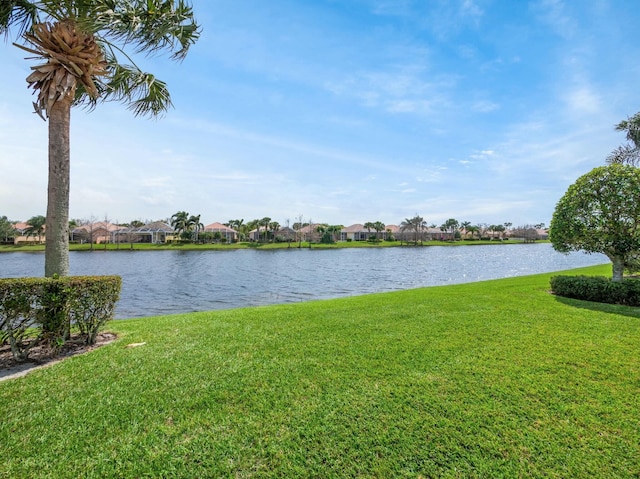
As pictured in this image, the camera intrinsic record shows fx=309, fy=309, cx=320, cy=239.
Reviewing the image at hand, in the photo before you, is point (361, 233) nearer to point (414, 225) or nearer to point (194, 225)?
point (414, 225)

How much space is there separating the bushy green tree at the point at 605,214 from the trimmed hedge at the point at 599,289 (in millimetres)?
724

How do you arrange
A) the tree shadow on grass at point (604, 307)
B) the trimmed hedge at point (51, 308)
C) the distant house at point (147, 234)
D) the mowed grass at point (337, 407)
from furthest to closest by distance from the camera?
the distant house at point (147, 234) < the tree shadow on grass at point (604, 307) < the trimmed hedge at point (51, 308) < the mowed grass at point (337, 407)

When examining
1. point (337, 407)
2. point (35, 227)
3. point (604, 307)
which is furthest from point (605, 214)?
point (35, 227)

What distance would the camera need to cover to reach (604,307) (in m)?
7.35

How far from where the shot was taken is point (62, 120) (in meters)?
5.12

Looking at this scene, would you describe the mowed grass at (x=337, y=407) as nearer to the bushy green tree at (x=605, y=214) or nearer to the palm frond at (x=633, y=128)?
the bushy green tree at (x=605, y=214)

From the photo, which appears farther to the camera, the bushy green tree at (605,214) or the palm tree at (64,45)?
the bushy green tree at (605,214)

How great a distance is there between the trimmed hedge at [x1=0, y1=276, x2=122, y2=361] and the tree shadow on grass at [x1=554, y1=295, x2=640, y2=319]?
10.1 metres

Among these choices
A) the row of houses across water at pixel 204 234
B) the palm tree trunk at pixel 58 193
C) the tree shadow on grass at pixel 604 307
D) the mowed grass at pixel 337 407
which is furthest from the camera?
the row of houses across water at pixel 204 234

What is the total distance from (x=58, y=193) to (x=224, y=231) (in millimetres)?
73017

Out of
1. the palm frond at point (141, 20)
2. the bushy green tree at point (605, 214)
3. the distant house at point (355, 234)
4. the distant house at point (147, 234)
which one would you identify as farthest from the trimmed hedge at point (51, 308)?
the distant house at point (355, 234)

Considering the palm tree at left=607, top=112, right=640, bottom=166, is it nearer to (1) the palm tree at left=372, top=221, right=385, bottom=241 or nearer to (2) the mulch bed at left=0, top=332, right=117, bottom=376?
(2) the mulch bed at left=0, top=332, right=117, bottom=376

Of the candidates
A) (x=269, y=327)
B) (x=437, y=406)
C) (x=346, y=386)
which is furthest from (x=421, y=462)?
(x=269, y=327)

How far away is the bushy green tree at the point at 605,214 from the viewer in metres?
8.14
